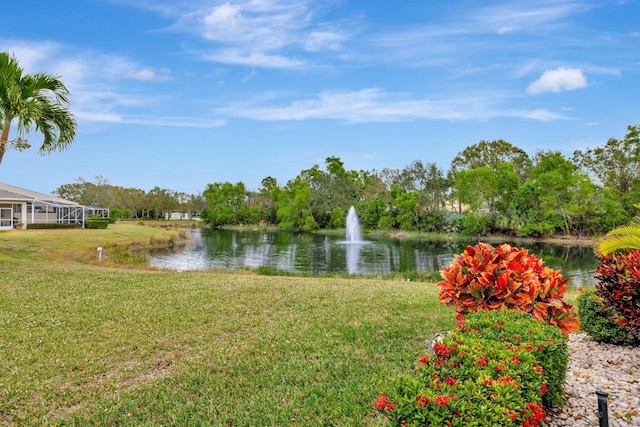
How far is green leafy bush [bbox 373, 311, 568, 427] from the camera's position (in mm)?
1836

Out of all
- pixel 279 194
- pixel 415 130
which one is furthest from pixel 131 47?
pixel 279 194

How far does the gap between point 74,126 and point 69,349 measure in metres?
9.68

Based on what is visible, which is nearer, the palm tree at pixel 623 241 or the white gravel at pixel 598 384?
the white gravel at pixel 598 384

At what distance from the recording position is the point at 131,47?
13.1 meters

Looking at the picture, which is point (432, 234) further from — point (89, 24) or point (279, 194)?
point (89, 24)

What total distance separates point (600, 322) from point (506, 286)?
1.40 metres

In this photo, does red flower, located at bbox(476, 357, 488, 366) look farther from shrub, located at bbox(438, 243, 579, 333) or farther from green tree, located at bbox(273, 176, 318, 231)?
green tree, located at bbox(273, 176, 318, 231)

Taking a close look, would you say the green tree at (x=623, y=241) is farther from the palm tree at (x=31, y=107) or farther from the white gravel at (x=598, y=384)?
the palm tree at (x=31, y=107)

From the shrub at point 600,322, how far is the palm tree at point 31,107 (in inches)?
506

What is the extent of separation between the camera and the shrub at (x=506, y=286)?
3.84 metres

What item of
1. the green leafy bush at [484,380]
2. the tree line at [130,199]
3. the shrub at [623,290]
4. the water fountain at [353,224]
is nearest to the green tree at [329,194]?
the water fountain at [353,224]

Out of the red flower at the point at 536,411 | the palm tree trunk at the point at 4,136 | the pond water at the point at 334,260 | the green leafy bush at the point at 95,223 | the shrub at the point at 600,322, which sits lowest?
the pond water at the point at 334,260

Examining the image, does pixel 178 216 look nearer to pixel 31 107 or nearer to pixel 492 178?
pixel 492 178

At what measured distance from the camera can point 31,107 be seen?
1042 cm
